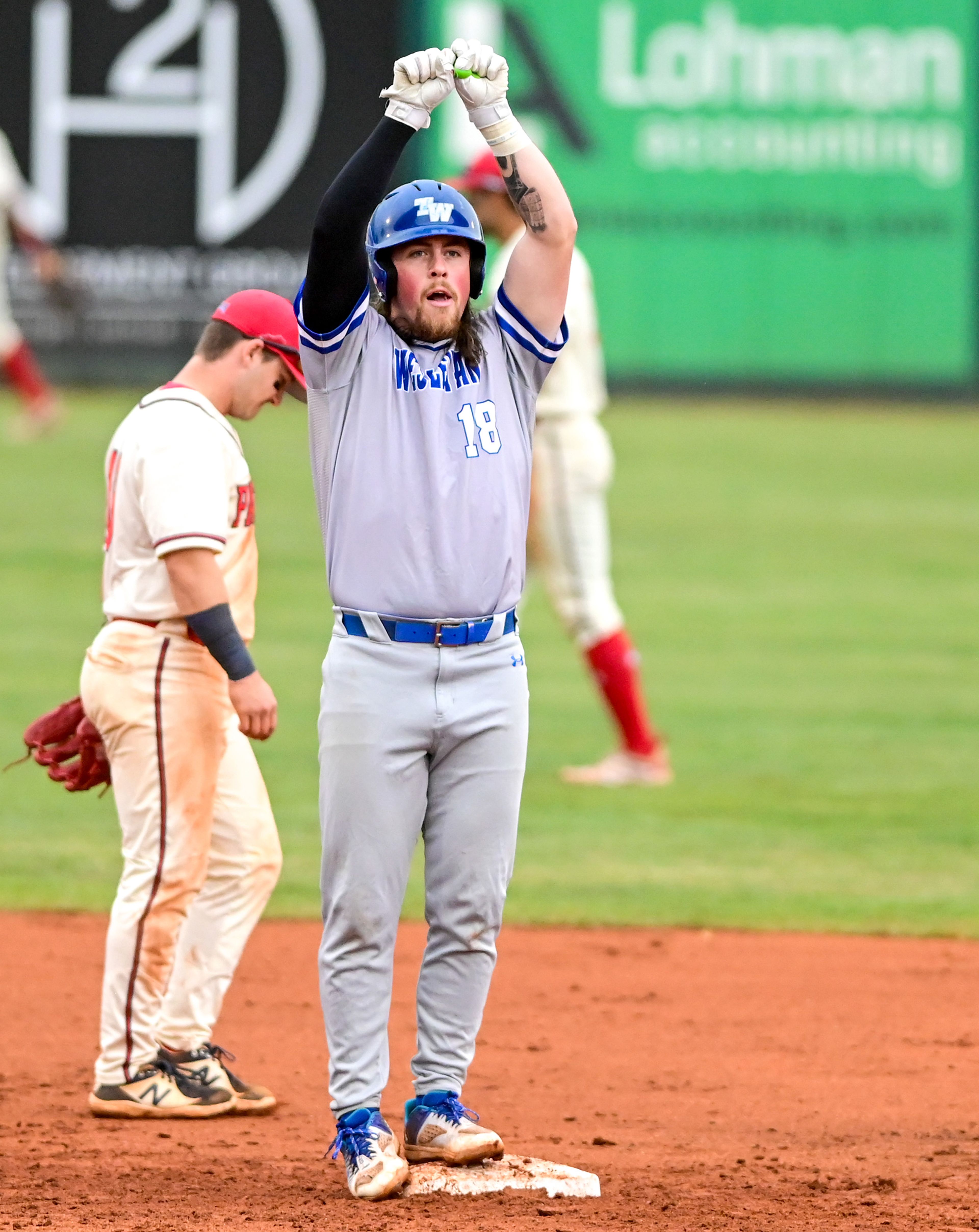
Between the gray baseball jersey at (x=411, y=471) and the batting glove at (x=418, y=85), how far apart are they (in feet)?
1.34

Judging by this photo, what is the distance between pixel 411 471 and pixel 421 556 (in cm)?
18

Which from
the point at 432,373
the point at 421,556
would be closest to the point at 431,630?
the point at 421,556

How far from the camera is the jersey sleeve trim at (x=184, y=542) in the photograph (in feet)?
15.5

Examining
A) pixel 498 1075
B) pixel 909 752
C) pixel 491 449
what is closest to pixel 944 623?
pixel 909 752

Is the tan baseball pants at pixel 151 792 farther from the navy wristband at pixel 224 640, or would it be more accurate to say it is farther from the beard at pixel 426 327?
the beard at pixel 426 327

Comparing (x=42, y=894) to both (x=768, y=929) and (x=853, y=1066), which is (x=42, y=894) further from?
(x=853, y=1066)

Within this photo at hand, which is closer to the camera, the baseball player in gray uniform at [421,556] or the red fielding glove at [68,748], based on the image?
the baseball player in gray uniform at [421,556]

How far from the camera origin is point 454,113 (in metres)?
22.0

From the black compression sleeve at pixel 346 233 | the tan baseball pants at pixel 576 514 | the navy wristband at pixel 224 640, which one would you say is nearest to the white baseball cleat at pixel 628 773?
the tan baseball pants at pixel 576 514

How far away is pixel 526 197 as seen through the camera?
4.43 m

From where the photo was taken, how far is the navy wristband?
470 centimetres

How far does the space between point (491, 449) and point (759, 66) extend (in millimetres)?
19522

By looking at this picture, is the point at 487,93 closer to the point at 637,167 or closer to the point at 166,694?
the point at 166,694

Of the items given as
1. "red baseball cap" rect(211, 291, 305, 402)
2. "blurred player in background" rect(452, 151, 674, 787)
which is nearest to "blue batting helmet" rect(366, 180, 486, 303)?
"red baseball cap" rect(211, 291, 305, 402)
